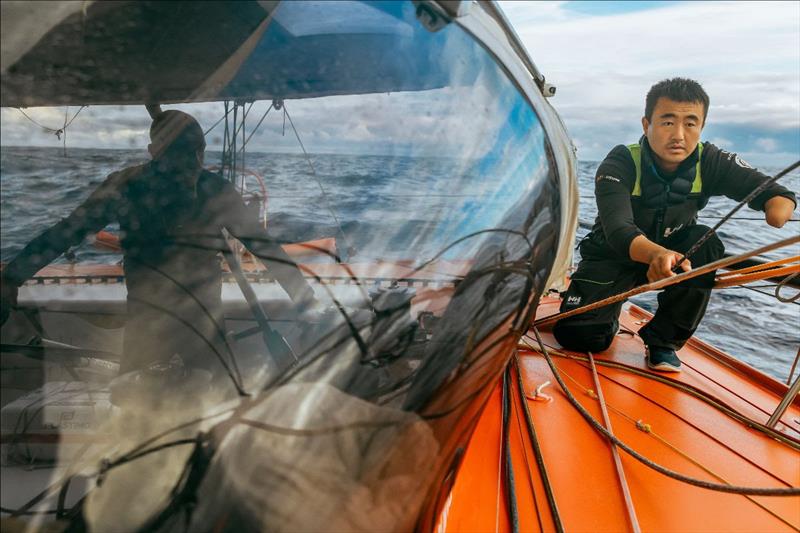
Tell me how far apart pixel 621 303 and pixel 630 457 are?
97 centimetres

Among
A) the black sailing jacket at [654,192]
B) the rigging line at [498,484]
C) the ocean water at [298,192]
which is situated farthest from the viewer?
the black sailing jacket at [654,192]

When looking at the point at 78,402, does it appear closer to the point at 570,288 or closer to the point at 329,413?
the point at 329,413

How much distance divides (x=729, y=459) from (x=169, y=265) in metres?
1.74

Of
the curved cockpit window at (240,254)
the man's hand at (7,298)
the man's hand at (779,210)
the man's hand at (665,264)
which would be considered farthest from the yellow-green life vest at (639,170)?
the man's hand at (7,298)

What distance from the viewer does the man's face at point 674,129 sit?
7.49 ft

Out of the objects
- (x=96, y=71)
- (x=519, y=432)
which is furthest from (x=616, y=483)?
(x=96, y=71)

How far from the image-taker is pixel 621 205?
2256 mm

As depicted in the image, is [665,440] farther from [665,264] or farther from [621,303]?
[621,303]

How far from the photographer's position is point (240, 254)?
2.59 feet

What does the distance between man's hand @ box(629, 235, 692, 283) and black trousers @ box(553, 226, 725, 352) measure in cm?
34

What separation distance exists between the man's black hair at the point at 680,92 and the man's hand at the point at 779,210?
481mm

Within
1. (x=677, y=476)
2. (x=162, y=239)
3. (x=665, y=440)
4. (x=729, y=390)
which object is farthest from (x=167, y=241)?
(x=729, y=390)

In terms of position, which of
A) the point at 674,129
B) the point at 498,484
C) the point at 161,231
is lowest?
the point at 498,484

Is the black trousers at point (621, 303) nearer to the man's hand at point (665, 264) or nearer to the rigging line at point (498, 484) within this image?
the man's hand at point (665, 264)
